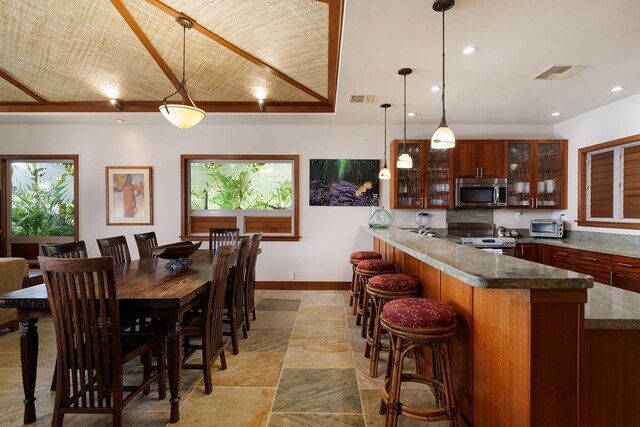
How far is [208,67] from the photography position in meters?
3.24

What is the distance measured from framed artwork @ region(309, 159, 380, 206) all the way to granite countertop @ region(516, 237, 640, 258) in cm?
227

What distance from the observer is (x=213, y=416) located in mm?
1839

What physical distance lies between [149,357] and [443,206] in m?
4.04

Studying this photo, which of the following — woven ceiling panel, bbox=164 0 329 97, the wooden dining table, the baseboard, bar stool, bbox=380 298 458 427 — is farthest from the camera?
the baseboard

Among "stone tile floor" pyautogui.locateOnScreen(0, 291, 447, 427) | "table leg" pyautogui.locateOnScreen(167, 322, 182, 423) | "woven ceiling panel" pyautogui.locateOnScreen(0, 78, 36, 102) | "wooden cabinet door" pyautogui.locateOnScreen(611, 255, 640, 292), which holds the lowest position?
"stone tile floor" pyautogui.locateOnScreen(0, 291, 447, 427)

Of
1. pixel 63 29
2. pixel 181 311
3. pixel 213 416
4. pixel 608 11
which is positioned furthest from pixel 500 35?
pixel 63 29

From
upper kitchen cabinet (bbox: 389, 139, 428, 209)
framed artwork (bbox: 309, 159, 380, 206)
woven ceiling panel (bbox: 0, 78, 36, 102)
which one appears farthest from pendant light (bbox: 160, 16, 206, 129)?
upper kitchen cabinet (bbox: 389, 139, 428, 209)

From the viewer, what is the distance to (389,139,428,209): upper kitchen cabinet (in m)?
4.46

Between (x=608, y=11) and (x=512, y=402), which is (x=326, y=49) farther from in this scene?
(x=512, y=402)

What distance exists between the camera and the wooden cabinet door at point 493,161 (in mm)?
4398

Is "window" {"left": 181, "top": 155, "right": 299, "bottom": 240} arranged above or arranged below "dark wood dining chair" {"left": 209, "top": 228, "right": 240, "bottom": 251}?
above

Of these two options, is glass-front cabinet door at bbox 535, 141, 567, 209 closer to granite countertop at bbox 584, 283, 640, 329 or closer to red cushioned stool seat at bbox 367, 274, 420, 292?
red cushioned stool seat at bbox 367, 274, 420, 292

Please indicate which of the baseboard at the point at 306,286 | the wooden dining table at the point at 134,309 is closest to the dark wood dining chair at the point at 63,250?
the wooden dining table at the point at 134,309

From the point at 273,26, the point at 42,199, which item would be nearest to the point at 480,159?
the point at 273,26
